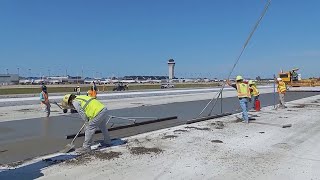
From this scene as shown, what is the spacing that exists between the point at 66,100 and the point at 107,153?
1526 mm

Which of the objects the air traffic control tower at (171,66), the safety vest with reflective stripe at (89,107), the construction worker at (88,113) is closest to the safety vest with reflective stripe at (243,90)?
the construction worker at (88,113)

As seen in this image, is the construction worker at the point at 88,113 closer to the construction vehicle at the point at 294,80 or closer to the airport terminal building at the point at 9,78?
the construction vehicle at the point at 294,80

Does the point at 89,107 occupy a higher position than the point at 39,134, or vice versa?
the point at 89,107

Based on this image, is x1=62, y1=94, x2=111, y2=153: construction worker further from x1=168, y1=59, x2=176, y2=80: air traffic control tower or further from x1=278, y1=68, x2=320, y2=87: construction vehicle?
x1=168, y1=59, x2=176, y2=80: air traffic control tower

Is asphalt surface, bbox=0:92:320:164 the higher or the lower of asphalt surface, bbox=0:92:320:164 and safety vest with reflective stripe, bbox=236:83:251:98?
the lower

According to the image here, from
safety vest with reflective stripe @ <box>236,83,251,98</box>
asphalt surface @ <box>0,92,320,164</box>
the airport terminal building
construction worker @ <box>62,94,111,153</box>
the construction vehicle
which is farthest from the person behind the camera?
the airport terminal building

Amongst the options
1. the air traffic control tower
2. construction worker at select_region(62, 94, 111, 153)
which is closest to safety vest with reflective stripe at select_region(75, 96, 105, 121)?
construction worker at select_region(62, 94, 111, 153)

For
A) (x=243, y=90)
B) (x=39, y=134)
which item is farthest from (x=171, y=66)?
(x=39, y=134)

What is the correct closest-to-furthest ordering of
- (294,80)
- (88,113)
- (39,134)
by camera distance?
(88,113), (39,134), (294,80)

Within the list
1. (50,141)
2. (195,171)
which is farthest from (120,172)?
(50,141)

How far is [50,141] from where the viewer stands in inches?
388

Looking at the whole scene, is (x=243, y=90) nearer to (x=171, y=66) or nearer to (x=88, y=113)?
(x=88, y=113)

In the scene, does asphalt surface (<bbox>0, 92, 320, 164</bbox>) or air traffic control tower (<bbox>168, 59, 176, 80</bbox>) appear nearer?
asphalt surface (<bbox>0, 92, 320, 164</bbox>)

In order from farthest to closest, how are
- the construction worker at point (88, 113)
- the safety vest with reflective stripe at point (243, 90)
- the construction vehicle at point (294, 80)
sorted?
the construction vehicle at point (294, 80) → the safety vest with reflective stripe at point (243, 90) → the construction worker at point (88, 113)
